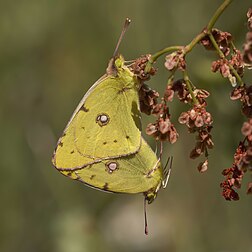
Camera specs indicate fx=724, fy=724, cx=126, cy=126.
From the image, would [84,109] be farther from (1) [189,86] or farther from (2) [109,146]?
(1) [189,86]

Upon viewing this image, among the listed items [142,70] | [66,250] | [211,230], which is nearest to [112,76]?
[142,70]

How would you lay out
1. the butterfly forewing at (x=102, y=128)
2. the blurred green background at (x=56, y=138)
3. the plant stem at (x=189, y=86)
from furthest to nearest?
the blurred green background at (x=56, y=138) → the butterfly forewing at (x=102, y=128) → the plant stem at (x=189, y=86)

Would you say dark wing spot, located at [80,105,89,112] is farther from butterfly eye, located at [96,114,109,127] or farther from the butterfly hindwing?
the butterfly hindwing

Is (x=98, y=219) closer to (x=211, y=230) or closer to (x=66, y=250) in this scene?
(x=66, y=250)

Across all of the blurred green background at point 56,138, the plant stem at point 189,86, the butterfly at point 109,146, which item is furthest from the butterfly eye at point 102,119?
the blurred green background at point 56,138

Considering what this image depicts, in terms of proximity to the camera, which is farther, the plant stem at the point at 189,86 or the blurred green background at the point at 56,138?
the blurred green background at the point at 56,138

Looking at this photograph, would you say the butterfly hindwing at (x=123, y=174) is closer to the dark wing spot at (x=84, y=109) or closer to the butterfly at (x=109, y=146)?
the butterfly at (x=109, y=146)

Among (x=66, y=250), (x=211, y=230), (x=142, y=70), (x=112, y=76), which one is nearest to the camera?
(x=142, y=70)
